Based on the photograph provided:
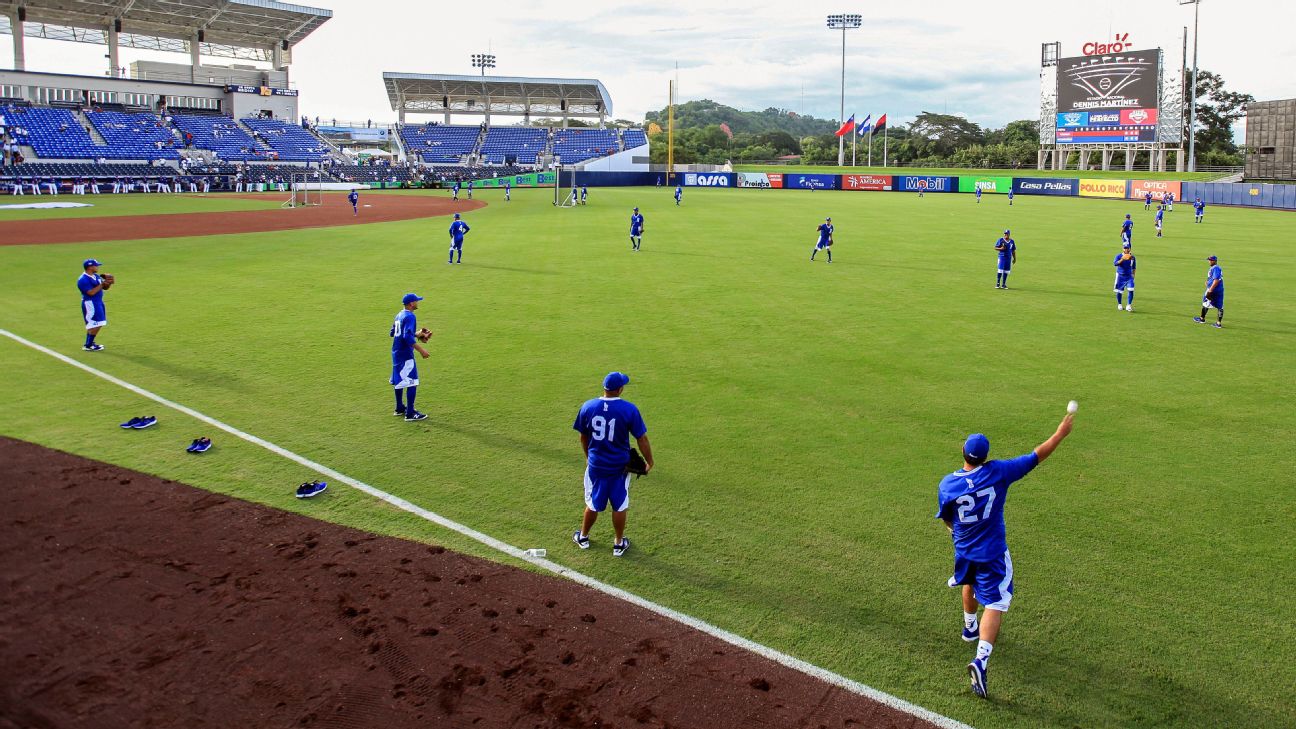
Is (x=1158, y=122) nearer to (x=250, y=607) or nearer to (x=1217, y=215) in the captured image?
(x=1217, y=215)

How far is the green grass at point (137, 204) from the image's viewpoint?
149 feet

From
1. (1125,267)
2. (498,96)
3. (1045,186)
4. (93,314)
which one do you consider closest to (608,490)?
(93,314)

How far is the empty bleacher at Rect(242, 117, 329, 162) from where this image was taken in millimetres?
82188

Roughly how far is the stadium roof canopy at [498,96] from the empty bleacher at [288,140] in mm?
17549

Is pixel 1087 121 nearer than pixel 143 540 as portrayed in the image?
No

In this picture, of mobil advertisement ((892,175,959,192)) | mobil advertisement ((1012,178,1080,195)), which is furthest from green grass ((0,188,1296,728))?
mobil advertisement ((892,175,959,192))

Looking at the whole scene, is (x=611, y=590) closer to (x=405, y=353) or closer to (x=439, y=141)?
(x=405, y=353)

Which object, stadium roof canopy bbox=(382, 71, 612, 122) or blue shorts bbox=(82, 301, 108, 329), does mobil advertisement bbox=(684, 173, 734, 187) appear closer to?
stadium roof canopy bbox=(382, 71, 612, 122)

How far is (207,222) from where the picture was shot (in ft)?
140

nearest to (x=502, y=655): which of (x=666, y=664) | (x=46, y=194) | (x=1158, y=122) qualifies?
(x=666, y=664)

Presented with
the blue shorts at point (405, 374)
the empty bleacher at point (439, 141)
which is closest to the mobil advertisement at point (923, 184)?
the empty bleacher at point (439, 141)

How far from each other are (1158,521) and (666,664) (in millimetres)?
6001

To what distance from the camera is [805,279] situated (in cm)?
2584

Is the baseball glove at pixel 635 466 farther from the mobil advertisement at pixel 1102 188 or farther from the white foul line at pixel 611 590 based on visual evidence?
the mobil advertisement at pixel 1102 188
